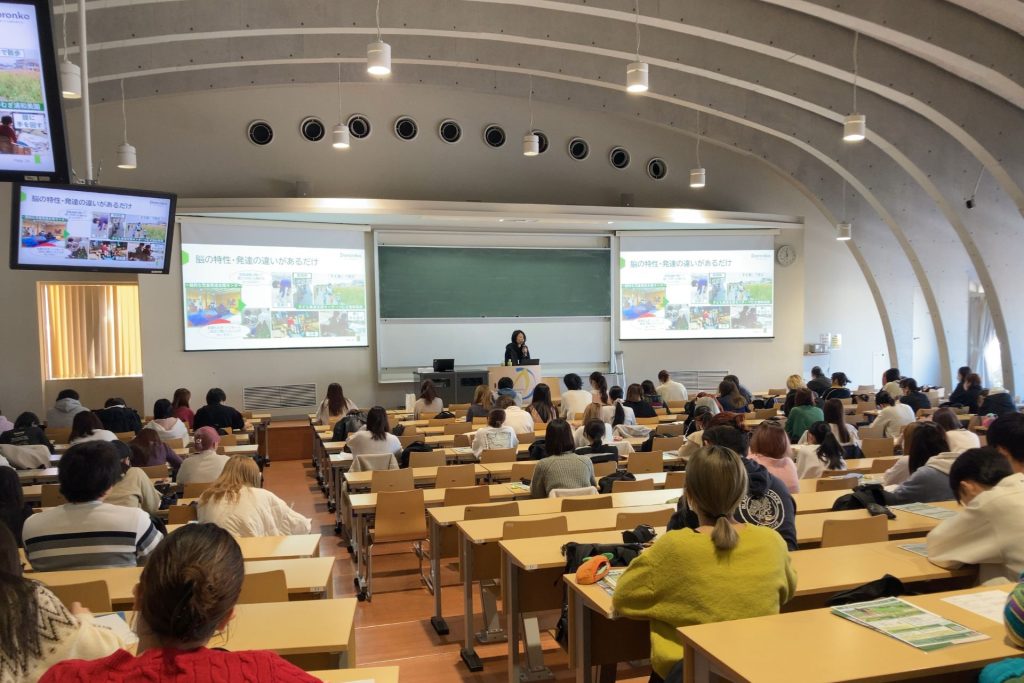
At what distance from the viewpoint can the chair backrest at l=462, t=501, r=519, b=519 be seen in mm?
4645

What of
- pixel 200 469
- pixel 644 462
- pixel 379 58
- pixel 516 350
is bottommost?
pixel 644 462

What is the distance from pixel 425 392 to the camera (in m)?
10.4

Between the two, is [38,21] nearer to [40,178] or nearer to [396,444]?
[40,178]

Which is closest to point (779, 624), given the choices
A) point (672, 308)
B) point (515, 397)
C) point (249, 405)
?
point (515, 397)

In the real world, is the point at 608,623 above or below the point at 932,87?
below

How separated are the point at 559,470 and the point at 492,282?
9.44m

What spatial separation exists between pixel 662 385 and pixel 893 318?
242 inches

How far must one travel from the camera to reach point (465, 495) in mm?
5371

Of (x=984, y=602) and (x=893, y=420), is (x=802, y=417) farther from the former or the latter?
(x=984, y=602)

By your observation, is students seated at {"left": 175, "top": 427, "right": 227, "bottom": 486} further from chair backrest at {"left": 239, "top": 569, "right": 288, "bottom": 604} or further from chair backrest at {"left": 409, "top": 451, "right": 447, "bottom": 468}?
chair backrest at {"left": 239, "top": 569, "right": 288, "bottom": 604}

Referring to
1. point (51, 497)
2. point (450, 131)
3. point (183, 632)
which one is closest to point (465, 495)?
point (51, 497)

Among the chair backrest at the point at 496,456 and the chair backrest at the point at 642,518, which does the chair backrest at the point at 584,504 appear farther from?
the chair backrest at the point at 496,456

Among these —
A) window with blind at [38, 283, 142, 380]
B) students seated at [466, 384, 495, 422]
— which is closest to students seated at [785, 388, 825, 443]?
students seated at [466, 384, 495, 422]

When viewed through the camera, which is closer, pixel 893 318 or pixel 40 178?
pixel 40 178
